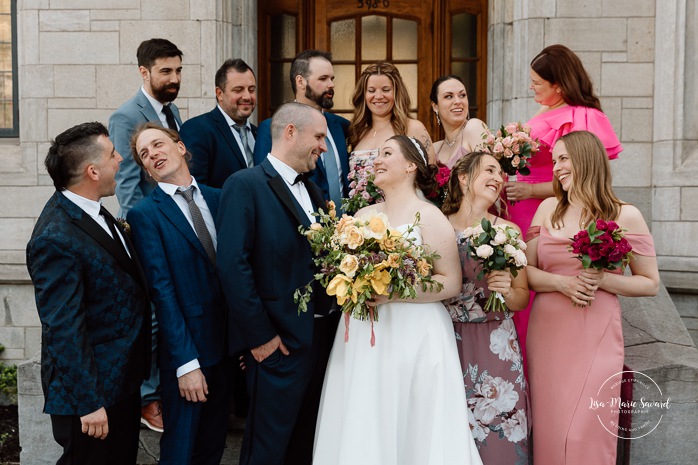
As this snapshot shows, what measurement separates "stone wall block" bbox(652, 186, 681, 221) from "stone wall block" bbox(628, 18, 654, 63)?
1217 mm

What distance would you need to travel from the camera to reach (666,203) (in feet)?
22.3

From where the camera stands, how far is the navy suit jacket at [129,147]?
4.73 metres

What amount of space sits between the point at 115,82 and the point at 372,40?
2723 millimetres

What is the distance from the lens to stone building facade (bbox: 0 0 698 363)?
6.76 m

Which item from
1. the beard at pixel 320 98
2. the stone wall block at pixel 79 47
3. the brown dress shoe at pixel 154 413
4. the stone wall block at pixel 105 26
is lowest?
the brown dress shoe at pixel 154 413

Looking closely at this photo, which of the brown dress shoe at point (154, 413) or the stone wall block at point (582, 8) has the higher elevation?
the stone wall block at point (582, 8)

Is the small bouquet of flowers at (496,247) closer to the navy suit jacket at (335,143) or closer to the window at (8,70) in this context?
the navy suit jacket at (335,143)

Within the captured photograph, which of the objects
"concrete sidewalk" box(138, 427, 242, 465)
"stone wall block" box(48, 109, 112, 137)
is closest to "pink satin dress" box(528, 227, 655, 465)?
"concrete sidewalk" box(138, 427, 242, 465)

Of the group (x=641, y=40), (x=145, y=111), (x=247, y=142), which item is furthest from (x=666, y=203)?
(x=145, y=111)

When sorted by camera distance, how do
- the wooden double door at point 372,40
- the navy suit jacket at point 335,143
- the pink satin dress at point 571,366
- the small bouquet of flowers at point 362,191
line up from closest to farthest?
the pink satin dress at point 571,366
the small bouquet of flowers at point 362,191
the navy suit jacket at point 335,143
the wooden double door at point 372,40

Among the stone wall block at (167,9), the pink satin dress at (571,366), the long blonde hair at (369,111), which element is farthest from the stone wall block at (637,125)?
the stone wall block at (167,9)

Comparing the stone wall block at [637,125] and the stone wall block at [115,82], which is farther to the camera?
the stone wall block at [115,82]

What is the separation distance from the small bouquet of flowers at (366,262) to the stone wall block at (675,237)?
401 centimetres

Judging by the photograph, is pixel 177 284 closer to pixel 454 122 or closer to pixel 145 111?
pixel 145 111
